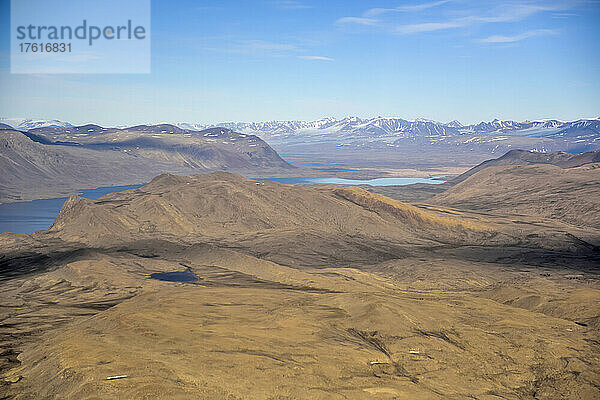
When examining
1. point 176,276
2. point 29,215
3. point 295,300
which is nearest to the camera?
point 295,300

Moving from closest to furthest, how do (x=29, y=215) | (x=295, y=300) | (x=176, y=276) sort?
1. (x=295, y=300)
2. (x=176, y=276)
3. (x=29, y=215)

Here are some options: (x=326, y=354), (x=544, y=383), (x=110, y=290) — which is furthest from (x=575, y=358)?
(x=110, y=290)

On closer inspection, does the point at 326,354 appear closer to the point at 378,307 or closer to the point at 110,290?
the point at 378,307

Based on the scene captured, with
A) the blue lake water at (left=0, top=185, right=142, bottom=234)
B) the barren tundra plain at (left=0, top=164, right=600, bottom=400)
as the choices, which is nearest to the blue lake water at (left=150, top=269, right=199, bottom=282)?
the barren tundra plain at (left=0, top=164, right=600, bottom=400)

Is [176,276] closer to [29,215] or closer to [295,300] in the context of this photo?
[295,300]

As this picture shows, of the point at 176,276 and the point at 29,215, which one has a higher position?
the point at 176,276

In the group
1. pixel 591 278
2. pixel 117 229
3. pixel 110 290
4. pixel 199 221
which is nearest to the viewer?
pixel 110 290

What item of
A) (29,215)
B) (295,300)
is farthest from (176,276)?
(29,215)

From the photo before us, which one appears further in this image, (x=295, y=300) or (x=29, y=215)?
(x=29, y=215)
